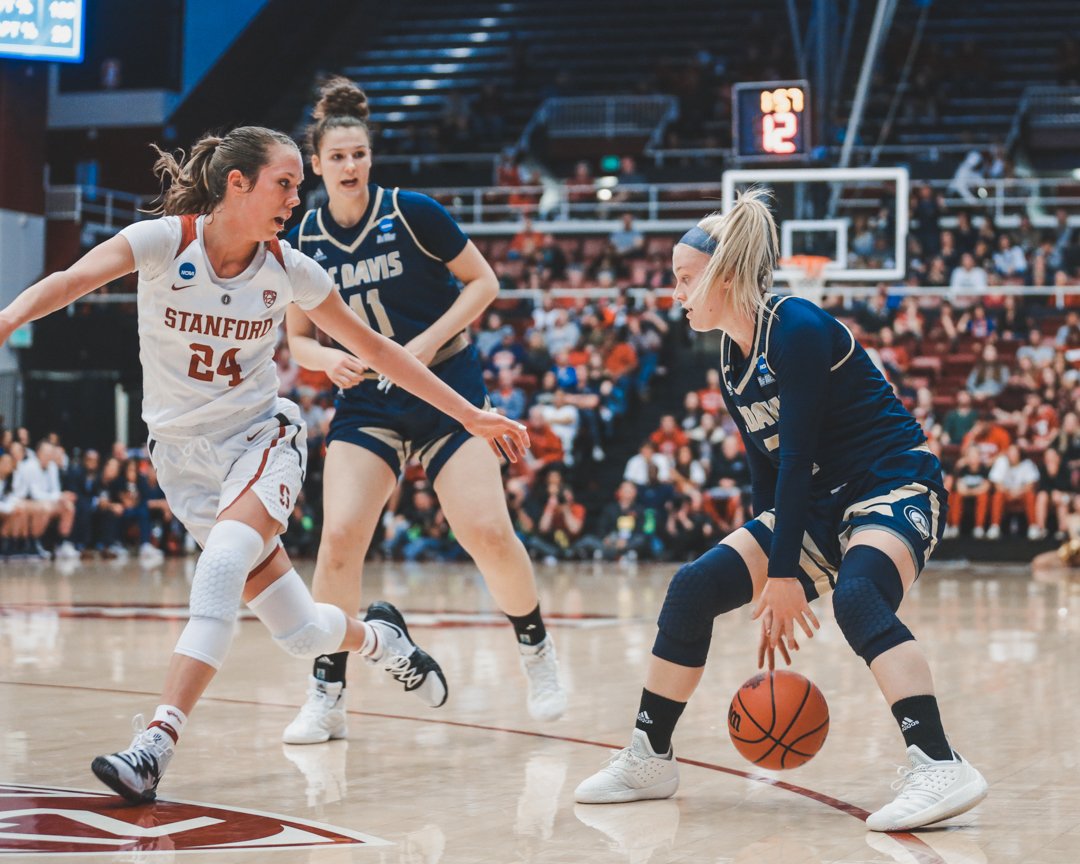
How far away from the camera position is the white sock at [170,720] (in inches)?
164

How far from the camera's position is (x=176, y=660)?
167 inches

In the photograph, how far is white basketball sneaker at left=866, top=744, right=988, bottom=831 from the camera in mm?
3887

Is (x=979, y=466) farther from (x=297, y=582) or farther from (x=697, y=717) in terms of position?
(x=297, y=582)

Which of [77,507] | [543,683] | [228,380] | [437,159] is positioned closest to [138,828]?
[228,380]

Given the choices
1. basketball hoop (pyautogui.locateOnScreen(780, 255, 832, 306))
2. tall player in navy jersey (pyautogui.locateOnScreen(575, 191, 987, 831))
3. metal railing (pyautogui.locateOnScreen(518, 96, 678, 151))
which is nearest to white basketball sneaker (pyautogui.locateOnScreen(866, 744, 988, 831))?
tall player in navy jersey (pyautogui.locateOnScreen(575, 191, 987, 831))

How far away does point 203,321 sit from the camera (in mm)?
4395

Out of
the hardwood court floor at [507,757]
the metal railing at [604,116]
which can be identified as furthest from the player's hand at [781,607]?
the metal railing at [604,116]

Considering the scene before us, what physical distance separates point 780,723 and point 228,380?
1.89m

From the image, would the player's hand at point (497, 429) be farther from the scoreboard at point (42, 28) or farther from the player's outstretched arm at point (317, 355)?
the scoreboard at point (42, 28)

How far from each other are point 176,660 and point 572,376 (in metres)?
13.8

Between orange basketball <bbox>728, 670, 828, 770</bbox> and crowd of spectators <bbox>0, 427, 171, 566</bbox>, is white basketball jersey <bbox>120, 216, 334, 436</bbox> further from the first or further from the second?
crowd of spectators <bbox>0, 427, 171, 566</bbox>

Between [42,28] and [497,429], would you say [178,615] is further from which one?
[42,28]

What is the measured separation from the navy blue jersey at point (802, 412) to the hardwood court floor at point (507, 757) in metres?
0.81

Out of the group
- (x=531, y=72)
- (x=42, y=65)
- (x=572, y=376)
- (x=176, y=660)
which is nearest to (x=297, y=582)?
(x=176, y=660)
